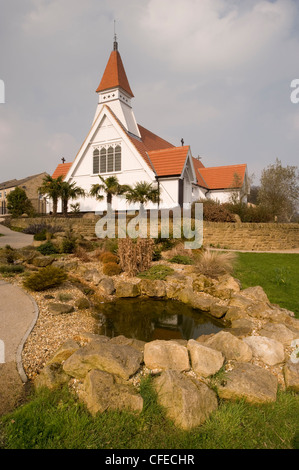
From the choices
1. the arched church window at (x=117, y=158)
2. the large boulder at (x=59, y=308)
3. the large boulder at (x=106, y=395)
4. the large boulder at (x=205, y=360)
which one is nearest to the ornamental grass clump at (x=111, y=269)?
the large boulder at (x=59, y=308)

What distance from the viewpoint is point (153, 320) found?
635 cm

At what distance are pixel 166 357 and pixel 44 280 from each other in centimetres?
435

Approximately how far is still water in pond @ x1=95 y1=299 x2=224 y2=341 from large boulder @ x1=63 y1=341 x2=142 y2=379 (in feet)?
5.95

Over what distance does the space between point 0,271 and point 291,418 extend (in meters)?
8.06

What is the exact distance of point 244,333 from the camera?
197 inches

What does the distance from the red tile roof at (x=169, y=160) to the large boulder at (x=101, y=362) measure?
67.0 feet

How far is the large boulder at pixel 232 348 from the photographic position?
13.2ft

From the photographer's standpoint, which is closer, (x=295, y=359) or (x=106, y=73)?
(x=295, y=359)

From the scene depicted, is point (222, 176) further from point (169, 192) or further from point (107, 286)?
point (107, 286)

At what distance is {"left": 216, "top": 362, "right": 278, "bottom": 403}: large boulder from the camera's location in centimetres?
327

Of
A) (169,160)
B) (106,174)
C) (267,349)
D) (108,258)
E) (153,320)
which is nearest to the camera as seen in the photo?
(267,349)

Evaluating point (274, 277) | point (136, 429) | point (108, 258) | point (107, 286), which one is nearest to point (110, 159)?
point (108, 258)
